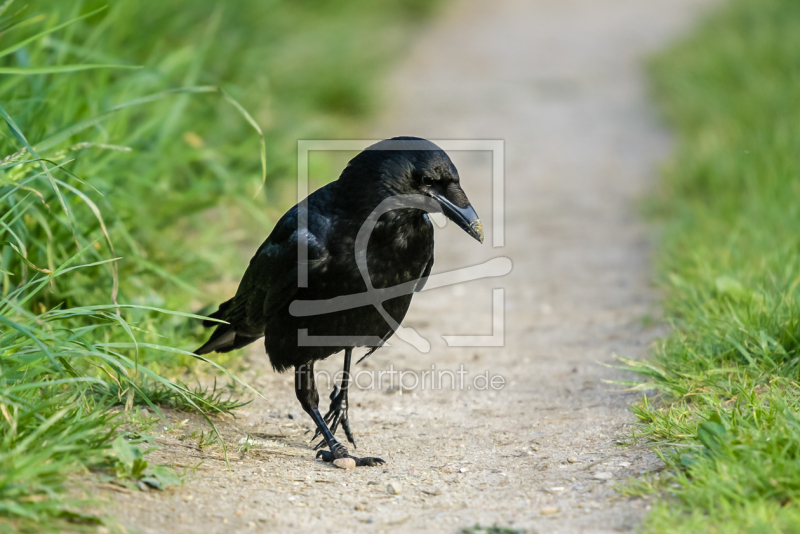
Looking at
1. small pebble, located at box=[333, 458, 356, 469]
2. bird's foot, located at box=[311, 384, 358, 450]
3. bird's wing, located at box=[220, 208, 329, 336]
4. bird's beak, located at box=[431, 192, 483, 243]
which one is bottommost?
small pebble, located at box=[333, 458, 356, 469]

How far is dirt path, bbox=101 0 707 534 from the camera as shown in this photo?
2434mm

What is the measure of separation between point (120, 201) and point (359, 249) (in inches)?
70.3

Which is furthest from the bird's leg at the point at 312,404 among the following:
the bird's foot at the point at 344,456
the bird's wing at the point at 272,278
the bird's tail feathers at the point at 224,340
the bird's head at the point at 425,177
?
the bird's head at the point at 425,177

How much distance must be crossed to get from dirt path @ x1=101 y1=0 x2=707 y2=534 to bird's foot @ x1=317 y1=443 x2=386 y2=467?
0.05 meters


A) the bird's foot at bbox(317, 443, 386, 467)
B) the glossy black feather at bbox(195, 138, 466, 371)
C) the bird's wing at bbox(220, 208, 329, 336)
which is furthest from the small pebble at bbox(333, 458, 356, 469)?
the bird's wing at bbox(220, 208, 329, 336)

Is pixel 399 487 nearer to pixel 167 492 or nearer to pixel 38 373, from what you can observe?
pixel 167 492

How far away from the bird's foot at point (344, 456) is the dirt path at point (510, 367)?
47 millimetres

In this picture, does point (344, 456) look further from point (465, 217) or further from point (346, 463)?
point (465, 217)

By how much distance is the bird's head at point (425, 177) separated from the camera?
293 cm

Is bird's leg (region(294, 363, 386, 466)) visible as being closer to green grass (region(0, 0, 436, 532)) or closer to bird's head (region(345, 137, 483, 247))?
green grass (region(0, 0, 436, 532))

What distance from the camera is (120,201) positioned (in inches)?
161

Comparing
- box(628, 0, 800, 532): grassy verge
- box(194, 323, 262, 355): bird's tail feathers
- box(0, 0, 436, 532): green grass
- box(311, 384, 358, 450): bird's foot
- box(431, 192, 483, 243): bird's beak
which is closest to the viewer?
box(628, 0, 800, 532): grassy verge

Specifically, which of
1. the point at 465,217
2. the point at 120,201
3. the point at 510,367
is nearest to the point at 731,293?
the point at 510,367

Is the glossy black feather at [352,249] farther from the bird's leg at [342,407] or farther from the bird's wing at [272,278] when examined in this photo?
the bird's leg at [342,407]
